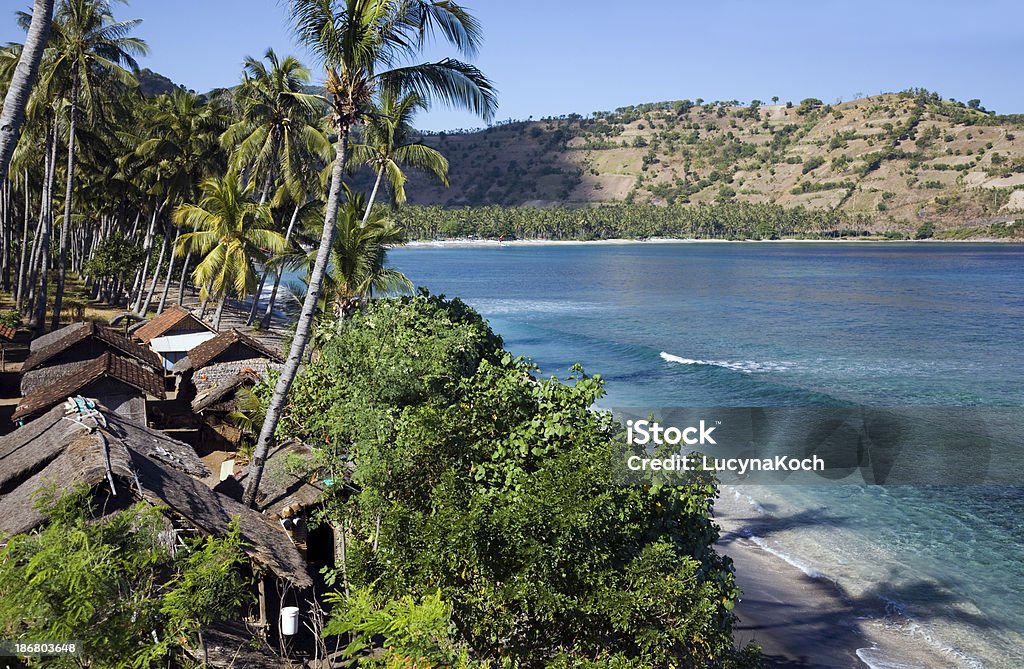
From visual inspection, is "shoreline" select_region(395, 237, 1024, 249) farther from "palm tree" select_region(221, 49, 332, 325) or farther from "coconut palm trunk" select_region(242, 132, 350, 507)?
→ "coconut palm trunk" select_region(242, 132, 350, 507)

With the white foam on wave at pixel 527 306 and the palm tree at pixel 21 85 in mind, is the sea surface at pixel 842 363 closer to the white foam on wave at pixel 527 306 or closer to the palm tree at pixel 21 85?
the white foam on wave at pixel 527 306

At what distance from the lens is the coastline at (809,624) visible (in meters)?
13.6

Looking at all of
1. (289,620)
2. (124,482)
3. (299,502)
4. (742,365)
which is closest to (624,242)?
(742,365)

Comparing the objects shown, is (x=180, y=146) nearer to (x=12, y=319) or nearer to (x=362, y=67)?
(x=12, y=319)

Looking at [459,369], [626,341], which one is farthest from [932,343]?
[459,369]

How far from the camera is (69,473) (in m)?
10.9

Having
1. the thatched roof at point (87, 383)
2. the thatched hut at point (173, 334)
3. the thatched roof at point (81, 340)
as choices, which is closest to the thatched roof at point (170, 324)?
the thatched hut at point (173, 334)

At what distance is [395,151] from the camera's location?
75.1ft

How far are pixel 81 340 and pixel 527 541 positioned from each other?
1724cm

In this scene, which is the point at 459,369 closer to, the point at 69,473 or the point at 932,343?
the point at 69,473

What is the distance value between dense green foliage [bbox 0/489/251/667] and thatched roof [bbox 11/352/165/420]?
10162 millimetres

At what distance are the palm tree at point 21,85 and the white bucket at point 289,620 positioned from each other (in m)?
5.77

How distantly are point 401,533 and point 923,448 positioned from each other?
22507mm

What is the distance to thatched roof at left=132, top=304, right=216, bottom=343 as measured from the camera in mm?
26328
